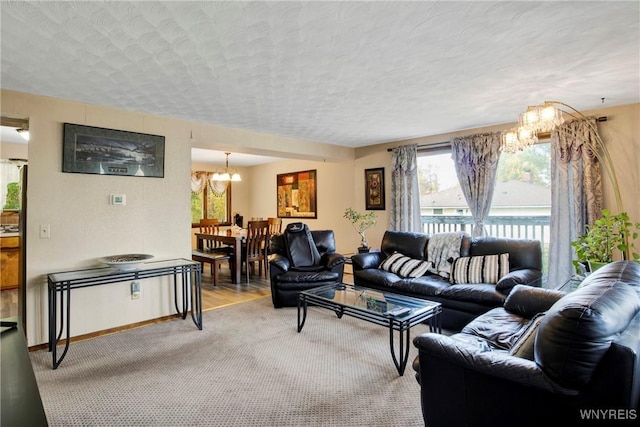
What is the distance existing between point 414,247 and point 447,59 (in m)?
2.45

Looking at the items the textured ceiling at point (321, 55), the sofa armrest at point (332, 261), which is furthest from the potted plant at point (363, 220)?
the textured ceiling at point (321, 55)

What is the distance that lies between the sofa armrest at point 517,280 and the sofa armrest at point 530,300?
1.31 ft

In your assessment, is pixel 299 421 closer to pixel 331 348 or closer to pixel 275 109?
pixel 331 348

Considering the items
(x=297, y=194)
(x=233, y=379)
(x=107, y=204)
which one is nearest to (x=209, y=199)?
(x=297, y=194)

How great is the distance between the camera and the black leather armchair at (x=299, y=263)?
13.6 ft

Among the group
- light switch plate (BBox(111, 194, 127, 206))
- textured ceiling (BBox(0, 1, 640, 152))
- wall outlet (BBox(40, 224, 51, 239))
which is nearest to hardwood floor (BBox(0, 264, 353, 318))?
light switch plate (BBox(111, 194, 127, 206))

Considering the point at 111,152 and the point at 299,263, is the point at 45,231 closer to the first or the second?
the point at 111,152

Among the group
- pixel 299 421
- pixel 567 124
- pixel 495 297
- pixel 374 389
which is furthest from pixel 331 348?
pixel 567 124

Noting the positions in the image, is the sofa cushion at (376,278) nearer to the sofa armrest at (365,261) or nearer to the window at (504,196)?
the sofa armrest at (365,261)

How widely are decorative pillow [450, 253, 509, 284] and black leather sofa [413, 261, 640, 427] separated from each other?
66.6 inches

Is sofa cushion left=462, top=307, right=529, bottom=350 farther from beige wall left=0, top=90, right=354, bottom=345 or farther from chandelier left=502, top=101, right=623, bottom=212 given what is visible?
beige wall left=0, top=90, right=354, bottom=345

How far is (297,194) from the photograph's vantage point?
7.48m

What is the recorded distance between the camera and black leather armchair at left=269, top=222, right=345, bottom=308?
13.6 ft

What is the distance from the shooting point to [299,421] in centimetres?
198
